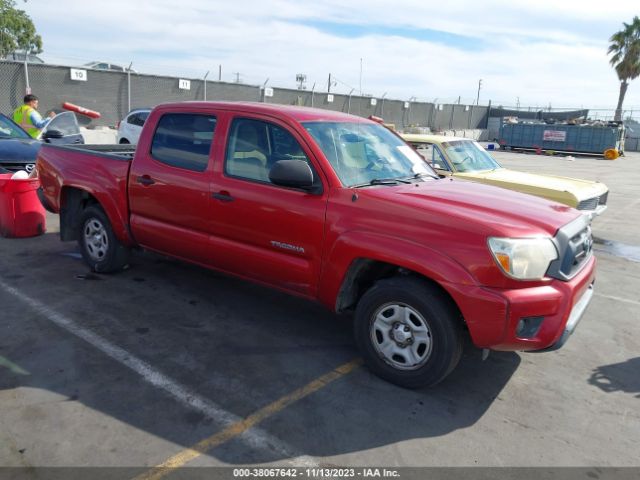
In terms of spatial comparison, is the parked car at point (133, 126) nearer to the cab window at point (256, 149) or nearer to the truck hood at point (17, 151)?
the truck hood at point (17, 151)

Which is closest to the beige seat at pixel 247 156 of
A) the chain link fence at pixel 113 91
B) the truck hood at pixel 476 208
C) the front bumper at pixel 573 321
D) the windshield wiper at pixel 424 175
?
the truck hood at pixel 476 208

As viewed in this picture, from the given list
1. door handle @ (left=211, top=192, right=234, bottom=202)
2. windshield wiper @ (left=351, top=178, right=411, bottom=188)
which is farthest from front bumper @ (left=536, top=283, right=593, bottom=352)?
door handle @ (left=211, top=192, right=234, bottom=202)

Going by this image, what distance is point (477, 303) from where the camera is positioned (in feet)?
11.0

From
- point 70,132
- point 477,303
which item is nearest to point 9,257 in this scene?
point 70,132

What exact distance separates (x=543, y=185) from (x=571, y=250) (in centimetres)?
426

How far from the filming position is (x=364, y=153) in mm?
4438

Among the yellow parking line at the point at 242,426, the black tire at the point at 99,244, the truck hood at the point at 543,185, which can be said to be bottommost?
the yellow parking line at the point at 242,426

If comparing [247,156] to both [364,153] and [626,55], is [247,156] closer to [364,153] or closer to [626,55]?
[364,153]

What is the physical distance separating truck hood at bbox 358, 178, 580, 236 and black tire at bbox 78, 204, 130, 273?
3.09 m

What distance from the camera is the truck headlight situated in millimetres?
3318

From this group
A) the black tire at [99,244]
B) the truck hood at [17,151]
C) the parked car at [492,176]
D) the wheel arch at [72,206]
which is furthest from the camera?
the truck hood at [17,151]

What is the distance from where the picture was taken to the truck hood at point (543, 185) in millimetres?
7250

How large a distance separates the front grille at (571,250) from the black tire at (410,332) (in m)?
0.72

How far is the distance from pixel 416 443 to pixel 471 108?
4385cm
